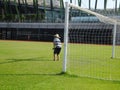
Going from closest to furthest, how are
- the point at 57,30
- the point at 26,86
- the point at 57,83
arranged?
the point at 26,86 < the point at 57,83 < the point at 57,30

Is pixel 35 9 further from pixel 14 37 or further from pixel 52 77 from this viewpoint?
pixel 52 77

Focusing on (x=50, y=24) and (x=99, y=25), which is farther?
(x=50, y=24)

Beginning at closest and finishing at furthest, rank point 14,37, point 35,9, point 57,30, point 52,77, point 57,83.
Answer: point 57,83, point 52,77, point 57,30, point 14,37, point 35,9

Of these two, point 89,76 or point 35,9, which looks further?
point 35,9

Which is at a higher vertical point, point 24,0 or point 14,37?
point 24,0

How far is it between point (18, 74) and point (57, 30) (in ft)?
169

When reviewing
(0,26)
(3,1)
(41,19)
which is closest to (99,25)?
(41,19)

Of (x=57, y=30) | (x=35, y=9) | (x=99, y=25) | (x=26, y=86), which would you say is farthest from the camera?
(x=35, y=9)

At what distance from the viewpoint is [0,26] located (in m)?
74.8

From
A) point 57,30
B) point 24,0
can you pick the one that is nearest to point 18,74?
point 57,30

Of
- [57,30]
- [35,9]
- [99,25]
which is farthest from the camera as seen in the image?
[35,9]

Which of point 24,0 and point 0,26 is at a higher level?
point 24,0

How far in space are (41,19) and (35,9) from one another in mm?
8364

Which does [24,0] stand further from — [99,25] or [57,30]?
[99,25]
